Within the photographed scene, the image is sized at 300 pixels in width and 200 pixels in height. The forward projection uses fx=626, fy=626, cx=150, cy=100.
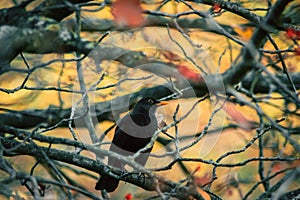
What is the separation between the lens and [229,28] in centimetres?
578

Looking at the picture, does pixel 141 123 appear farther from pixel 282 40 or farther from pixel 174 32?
pixel 282 40

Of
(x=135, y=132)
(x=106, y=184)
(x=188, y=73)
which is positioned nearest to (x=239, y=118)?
(x=188, y=73)

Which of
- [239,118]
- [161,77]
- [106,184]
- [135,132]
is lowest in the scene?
[106,184]

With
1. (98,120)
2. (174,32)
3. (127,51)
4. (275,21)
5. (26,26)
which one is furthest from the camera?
(174,32)

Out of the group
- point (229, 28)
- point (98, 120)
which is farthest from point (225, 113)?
point (98, 120)

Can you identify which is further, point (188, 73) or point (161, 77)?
point (161, 77)

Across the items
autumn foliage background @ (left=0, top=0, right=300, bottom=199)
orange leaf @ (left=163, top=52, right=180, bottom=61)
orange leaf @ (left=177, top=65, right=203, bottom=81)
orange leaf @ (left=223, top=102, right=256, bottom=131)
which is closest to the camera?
orange leaf @ (left=177, top=65, right=203, bottom=81)

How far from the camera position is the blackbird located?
5062mm

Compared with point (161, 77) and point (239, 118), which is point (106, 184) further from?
point (239, 118)

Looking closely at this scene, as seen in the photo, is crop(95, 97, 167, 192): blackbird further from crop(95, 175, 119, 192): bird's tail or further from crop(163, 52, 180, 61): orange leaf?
crop(163, 52, 180, 61): orange leaf

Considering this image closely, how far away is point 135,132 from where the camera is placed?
5.18 meters

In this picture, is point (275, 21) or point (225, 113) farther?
point (225, 113)

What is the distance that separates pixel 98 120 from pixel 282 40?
69.7 inches

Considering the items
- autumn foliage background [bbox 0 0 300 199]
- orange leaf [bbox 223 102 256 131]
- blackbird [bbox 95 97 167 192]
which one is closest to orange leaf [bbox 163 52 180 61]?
autumn foliage background [bbox 0 0 300 199]
